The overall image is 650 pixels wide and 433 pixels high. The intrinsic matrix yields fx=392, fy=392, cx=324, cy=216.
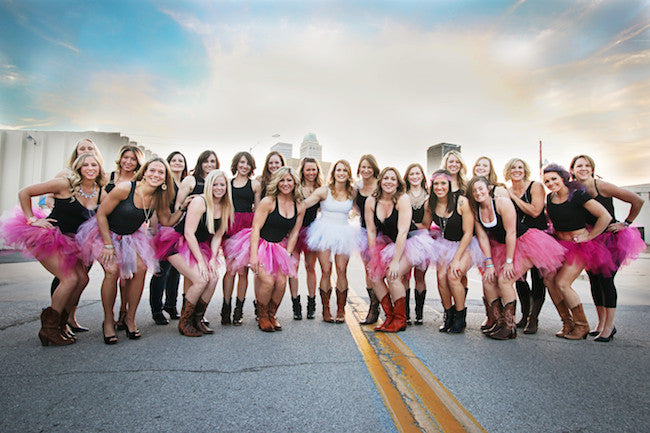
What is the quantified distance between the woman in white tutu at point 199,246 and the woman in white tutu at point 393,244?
1972mm

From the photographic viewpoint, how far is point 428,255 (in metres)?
5.01

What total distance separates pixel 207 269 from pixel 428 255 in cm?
277

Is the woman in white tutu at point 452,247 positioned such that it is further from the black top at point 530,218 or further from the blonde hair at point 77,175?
the blonde hair at point 77,175

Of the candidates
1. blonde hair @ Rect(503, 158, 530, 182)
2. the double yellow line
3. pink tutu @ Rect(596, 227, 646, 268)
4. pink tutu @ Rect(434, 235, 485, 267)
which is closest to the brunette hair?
pink tutu @ Rect(434, 235, 485, 267)

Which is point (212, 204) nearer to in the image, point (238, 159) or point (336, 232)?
point (238, 159)

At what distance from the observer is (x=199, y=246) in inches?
197

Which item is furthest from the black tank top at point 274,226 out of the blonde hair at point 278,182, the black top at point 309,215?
the black top at point 309,215

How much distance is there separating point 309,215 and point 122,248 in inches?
98.7

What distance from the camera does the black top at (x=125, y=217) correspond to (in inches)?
175

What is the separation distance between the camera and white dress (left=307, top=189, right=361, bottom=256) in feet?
17.5

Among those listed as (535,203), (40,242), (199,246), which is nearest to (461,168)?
(535,203)

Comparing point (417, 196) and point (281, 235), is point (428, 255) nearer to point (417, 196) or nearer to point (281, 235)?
point (417, 196)

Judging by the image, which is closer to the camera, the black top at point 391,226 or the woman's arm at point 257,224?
the woman's arm at point 257,224

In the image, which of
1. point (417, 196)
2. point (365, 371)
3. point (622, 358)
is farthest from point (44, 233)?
point (622, 358)
